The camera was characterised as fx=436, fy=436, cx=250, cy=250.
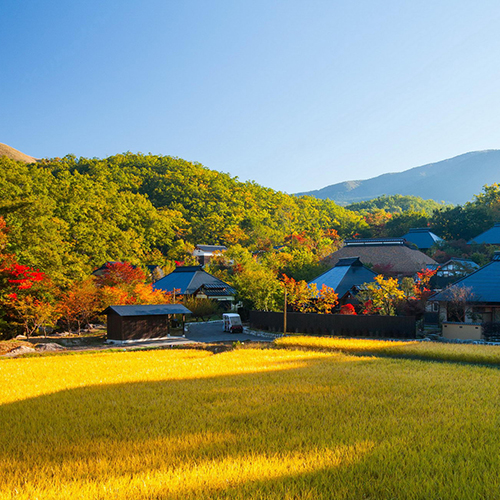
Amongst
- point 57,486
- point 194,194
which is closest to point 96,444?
point 57,486

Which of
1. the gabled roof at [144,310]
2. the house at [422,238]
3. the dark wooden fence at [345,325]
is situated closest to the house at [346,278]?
the dark wooden fence at [345,325]

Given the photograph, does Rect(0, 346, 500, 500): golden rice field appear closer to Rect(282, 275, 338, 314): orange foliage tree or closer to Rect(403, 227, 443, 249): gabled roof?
Rect(282, 275, 338, 314): orange foliage tree

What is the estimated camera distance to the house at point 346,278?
109ft

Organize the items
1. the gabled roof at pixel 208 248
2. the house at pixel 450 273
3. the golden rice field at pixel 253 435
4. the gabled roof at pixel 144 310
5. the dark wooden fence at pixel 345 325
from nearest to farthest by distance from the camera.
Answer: the golden rice field at pixel 253 435, the dark wooden fence at pixel 345 325, the gabled roof at pixel 144 310, the house at pixel 450 273, the gabled roof at pixel 208 248

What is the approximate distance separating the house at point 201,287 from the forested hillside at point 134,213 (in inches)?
325

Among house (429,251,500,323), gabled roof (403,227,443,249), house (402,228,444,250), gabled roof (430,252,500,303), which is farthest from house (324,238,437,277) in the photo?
house (429,251,500,323)

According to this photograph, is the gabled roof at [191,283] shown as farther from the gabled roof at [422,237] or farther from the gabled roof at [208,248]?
the gabled roof at [422,237]

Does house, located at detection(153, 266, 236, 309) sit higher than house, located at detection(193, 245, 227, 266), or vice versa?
house, located at detection(193, 245, 227, 266)

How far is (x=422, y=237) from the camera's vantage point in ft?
189

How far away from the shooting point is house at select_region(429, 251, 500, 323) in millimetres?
25188

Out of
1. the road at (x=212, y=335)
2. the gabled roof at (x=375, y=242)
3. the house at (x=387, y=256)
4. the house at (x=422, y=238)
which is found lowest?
the road at (x=212, y=335)

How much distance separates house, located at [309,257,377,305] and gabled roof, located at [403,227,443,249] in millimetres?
24189

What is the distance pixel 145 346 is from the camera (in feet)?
79.4

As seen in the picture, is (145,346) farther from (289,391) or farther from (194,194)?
(194,194)
